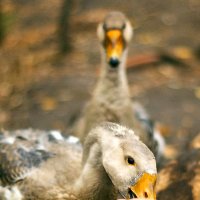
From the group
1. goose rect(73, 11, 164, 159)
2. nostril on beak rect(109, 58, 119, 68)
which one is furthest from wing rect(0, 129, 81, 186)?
nostril on beak rect(109, 58, 119, 68)

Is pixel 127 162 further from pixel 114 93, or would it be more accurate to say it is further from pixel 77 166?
pixel 114 93

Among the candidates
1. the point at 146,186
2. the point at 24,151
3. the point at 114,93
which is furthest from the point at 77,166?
the point at 114,93

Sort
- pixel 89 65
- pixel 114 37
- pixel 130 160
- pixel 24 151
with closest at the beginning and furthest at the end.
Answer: pixel 130 160, pixel 24 151, pixel 114 37, pixel 89 65

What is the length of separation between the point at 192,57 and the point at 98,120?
14.5 feet

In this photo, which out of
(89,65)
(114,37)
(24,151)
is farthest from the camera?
(89,65)

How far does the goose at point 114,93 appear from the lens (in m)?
5.20

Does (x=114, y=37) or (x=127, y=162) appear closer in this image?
(x=127, y=162)

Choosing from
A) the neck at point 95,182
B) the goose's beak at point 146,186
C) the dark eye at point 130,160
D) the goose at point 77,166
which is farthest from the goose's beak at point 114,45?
the goose's beak at point 146,186

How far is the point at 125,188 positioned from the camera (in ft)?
10.4

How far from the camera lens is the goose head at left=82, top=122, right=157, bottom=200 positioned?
Answer: 3051 mm

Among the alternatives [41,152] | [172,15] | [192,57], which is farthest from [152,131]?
[172,15]

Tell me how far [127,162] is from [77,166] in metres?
0.87

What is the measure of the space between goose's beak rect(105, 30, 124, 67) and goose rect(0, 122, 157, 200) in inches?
37.7

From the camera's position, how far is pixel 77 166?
3.98 m
